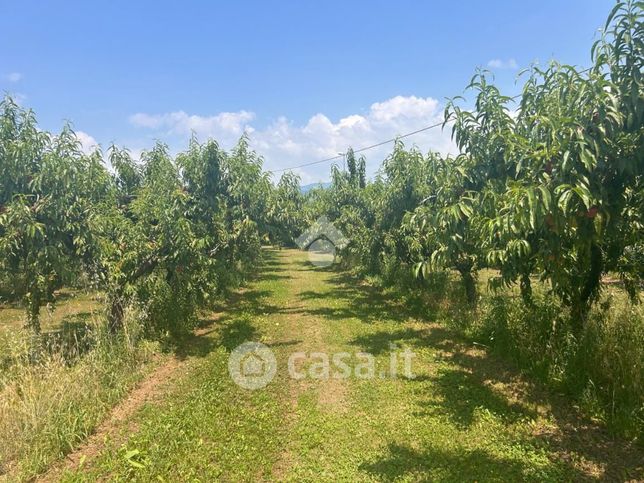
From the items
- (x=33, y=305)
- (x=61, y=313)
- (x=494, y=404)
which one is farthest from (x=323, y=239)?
(x=494, y=404)

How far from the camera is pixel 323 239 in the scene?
104ft

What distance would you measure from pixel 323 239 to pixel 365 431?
2640 centimetres

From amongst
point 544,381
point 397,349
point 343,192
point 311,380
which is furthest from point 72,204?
point 343,192

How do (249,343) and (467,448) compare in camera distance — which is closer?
(467,448)

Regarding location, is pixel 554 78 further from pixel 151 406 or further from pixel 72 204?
pixel 72 204

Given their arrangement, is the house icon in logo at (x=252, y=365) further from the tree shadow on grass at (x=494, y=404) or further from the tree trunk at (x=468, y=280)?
the tree trunk at (x=468, y=280)

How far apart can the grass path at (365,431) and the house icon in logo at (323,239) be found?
16.3 m

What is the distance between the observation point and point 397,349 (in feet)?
29.1

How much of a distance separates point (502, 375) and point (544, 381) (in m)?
Result: 0.78

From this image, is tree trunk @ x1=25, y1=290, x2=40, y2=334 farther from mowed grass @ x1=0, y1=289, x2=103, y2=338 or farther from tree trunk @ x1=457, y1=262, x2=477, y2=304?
tree trunk @ x1=457, y1=262, x2=477, y2=304

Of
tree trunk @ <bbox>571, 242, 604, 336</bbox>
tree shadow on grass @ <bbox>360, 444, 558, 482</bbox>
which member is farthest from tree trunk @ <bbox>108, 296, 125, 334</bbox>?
tree trunk @ <bbox>571, 242, 604, 336</bbox>

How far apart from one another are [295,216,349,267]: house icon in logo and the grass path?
16330mm

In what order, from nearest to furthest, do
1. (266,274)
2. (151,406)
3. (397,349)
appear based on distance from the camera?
(151,406), (397,349), (266,274)

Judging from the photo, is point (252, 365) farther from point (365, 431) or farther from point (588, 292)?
point (588, 292)
